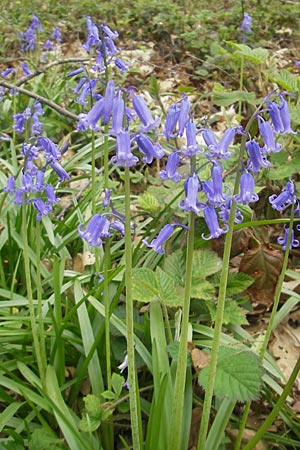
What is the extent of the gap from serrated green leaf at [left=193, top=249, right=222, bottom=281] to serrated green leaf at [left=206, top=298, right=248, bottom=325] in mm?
202

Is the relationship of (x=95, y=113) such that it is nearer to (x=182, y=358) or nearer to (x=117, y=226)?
(x=117, y=226)

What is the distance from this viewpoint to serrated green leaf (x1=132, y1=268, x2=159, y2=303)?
282cm

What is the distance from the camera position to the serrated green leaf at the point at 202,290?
3.02 meters

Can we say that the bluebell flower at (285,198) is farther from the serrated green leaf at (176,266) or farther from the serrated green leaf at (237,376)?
the serrated green leaf at (176,266)

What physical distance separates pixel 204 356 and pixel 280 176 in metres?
1.45

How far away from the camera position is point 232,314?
10.3 ft

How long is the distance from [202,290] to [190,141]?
4.52 feet

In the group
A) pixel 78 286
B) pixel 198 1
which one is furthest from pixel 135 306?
pixel 198 1

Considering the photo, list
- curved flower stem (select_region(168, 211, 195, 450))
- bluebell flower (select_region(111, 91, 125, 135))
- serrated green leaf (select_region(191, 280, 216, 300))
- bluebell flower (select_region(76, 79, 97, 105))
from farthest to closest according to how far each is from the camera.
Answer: bluebell flower (select_region(76, 79, 97, 105))
serrated green leaf (select_region(191, 280, 216, 300))
curved flower stem (select_region(168, 211, 195, 450))
bluebell flower (select_region(111, 91, 125, 135))

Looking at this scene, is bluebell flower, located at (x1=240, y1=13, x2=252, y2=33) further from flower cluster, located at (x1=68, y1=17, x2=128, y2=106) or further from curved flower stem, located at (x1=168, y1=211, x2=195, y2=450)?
curved flower stem, located at (x1=168, y1=211, x2=195, y2=450)

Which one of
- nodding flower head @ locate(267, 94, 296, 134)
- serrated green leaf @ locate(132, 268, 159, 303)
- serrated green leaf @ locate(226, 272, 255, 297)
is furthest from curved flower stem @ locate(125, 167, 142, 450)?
serrated green leaf @ locate(226, 272, 255, 297)

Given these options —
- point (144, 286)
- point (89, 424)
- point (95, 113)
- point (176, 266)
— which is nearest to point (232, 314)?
point (176, 266)

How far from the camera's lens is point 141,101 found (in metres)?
1.86

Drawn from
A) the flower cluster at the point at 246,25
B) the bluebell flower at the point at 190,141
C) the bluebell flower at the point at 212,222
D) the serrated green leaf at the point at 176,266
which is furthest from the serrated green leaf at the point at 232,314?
the flower cluster at the point at 246,25
